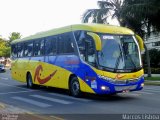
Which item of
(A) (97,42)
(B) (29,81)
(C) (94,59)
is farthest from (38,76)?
(A) (97,42)

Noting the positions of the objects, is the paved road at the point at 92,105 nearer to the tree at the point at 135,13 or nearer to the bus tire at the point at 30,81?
the bus tire at the point at 30,81

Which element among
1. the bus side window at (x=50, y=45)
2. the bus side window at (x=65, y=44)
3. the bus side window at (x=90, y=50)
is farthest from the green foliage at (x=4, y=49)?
the bus side window at (x=90, y=50)

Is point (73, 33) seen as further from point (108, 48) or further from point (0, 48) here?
point (0, 48)

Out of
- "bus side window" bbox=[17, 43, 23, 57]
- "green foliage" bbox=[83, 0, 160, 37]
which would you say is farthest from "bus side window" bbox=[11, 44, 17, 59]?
"green foliage" bbox=[83, 0, 160, 37]

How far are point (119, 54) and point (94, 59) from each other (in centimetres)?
107

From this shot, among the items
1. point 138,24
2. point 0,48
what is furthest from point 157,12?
point 0,48

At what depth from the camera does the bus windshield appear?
14.7 m

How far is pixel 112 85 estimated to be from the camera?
14391 millimetres

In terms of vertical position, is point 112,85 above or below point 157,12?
below

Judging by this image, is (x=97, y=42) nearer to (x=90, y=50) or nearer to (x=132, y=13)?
(x=90, y=50)

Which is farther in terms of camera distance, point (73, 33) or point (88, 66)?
point (73, 33)

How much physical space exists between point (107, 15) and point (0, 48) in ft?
219

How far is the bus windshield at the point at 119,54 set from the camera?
1471cm

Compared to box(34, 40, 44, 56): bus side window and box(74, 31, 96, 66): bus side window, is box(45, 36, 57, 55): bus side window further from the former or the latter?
box(74, 31, 96, 66): bus side window
